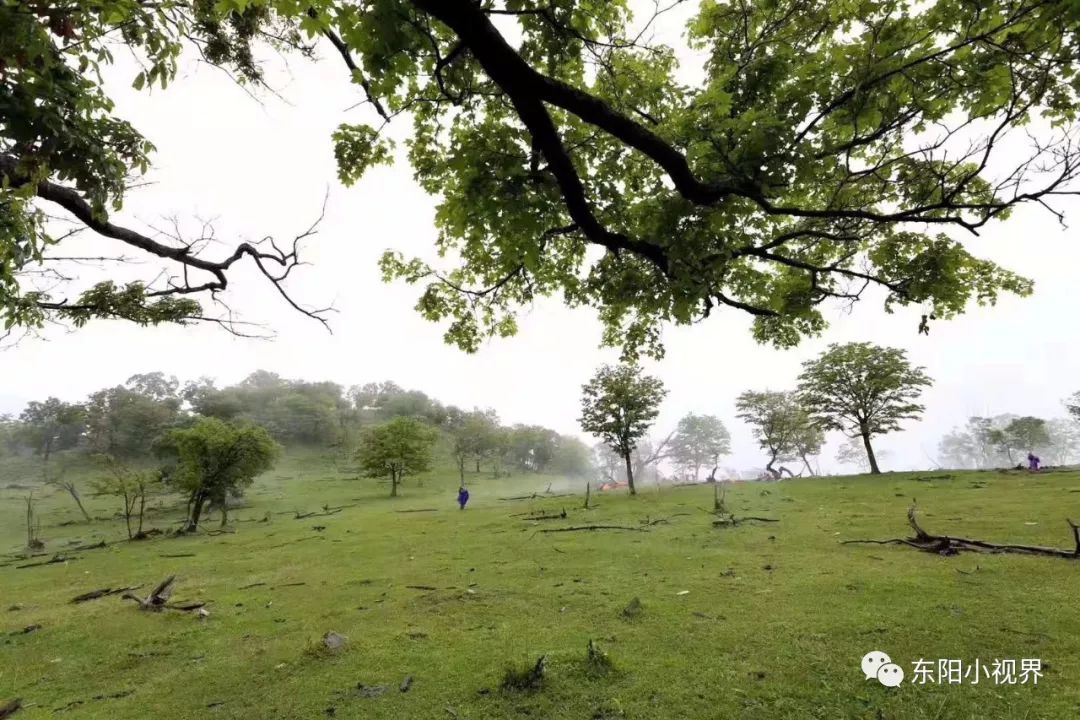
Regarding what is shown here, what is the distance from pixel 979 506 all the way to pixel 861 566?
12.4 meters

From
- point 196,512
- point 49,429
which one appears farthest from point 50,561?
point 49,429

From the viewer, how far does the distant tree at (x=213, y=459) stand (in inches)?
1160

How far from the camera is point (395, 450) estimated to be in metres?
46.6

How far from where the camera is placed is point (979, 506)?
17094 mm

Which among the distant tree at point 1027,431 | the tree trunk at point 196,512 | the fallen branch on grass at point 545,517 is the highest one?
the distant tree at point 1027,431

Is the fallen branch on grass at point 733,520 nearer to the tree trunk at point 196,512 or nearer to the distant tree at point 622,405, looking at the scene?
the distant tree at point 622,405

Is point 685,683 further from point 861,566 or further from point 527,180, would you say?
point 861,566

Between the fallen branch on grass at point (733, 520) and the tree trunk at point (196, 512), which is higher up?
the fallen branch on grass at point (733, 520)

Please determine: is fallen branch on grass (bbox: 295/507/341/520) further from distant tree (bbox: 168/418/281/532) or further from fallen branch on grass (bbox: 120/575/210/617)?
fallen branch on grass (bbox: 120/575/210/617)

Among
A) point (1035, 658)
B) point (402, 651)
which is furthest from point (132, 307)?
point (1035, 658)

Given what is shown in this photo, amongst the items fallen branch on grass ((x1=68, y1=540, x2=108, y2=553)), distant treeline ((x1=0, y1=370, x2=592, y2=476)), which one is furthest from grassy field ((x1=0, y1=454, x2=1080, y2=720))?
distant treeline ((x1=0, y1=370, x2=592, y2=476))

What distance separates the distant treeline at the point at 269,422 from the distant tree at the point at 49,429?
167mm

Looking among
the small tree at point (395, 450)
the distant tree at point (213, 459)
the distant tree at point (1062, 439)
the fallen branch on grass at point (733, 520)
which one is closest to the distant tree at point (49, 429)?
the small tree at point (395, 450)

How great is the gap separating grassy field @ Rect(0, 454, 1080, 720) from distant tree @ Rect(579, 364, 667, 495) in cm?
1969
